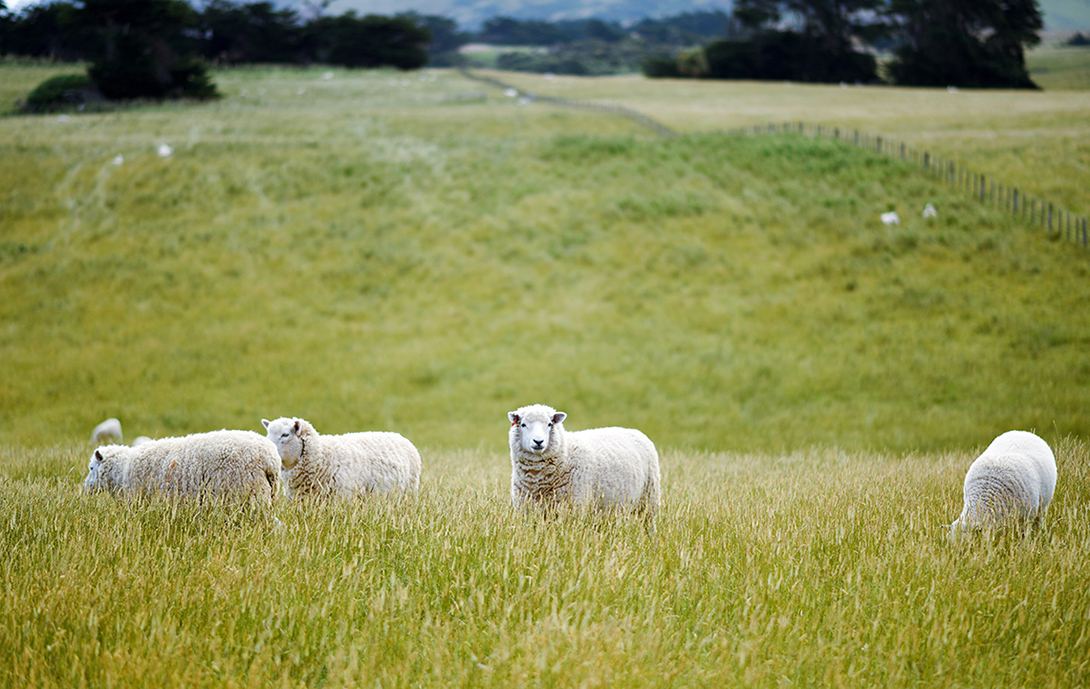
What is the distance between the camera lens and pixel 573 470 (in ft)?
20.0

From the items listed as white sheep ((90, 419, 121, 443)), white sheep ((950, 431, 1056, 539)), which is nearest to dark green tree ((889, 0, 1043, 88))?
white sheep ((950, 431, 1056, 539))

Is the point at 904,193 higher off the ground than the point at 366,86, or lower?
lower

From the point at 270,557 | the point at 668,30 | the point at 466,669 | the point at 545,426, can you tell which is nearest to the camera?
the point at 466,669

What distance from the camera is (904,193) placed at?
28.0 m

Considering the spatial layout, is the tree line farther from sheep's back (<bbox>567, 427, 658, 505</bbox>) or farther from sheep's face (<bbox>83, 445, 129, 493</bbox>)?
sheep's back (<bbox>567, 427, 658, 505</bbox>)

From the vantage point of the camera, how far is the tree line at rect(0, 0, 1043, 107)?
33.5 metres

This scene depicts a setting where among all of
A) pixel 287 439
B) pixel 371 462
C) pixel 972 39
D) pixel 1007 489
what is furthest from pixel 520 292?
pixel 972 39

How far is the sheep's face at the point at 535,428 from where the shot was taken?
5660mm

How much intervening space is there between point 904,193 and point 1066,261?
7.69 m

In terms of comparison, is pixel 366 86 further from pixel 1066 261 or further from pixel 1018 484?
pixel 1018 484

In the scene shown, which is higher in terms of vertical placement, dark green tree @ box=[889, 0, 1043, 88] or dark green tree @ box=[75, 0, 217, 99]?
dark green tree @ box=[889, 0, 1043, 88]

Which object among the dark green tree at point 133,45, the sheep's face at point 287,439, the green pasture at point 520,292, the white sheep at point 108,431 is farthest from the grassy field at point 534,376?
the dark green tree at point 133,45

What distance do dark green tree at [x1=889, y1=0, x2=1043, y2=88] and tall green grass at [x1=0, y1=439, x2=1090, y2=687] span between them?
42.9 meters

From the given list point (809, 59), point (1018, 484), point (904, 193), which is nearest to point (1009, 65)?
point (904, 193)
